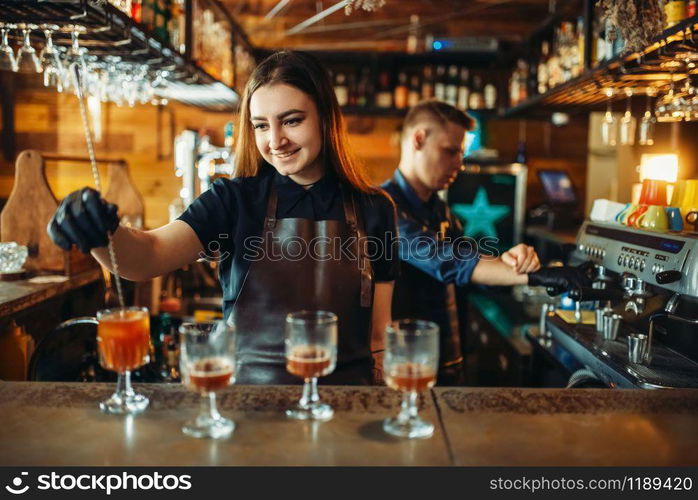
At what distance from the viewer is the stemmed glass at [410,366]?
3.53 ft

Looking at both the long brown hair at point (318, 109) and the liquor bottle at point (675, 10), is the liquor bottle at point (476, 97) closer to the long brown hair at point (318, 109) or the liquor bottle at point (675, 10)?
the liquor bottle at point (675, 10)

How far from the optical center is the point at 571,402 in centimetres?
125

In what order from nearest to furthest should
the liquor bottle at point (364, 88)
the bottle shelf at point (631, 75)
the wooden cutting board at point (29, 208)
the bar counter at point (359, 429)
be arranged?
1. the bar counter at point (359, 429)
2. the bottle shelf at point (631, 75)
3. the wooden cutting board at point (29, 208)
4. the liquor bottle at point (364, 88)

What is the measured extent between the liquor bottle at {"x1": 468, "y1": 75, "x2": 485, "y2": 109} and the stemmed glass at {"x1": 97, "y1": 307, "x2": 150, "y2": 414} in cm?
468

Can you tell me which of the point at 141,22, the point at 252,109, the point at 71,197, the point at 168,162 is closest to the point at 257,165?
the point at 252,109

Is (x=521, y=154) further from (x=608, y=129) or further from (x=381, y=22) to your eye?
(x=608, y=129)

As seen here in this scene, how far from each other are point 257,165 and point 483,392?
2.99ft

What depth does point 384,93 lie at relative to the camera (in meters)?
5.46

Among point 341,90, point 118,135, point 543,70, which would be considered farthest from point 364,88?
point 118,135

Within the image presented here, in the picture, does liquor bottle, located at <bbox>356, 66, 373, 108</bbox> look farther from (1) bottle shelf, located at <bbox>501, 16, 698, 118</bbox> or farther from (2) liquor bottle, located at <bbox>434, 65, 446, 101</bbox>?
(1) bottle shelf, located at <bbox>501, 16, 698, 118</bbox>

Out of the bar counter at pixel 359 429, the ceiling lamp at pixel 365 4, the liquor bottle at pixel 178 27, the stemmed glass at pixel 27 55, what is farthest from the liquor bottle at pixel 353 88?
the bar counter at pixel 359 429

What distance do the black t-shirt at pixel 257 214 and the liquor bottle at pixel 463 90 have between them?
393 centimetres

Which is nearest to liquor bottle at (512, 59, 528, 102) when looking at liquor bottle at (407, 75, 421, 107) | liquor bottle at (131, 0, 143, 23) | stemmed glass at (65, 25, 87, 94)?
liquor bottle at (407, 75, 421, 107)

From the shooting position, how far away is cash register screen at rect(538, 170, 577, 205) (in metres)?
5.25
